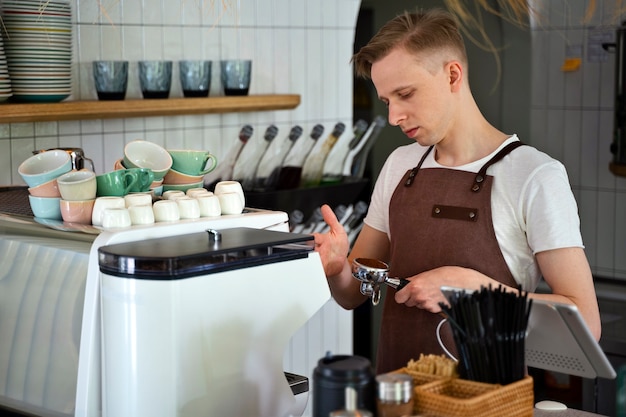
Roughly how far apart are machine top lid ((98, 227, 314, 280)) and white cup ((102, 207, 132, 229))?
0.21 ft

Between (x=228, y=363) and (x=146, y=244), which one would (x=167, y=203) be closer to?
(x=146, y=244)

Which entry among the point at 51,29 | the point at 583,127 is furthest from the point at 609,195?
the point at 51,29

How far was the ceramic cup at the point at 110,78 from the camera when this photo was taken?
2777 mm

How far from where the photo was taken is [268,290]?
64.4 inches

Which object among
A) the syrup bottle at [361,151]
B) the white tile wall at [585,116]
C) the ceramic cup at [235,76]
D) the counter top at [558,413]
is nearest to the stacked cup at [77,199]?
the counter top at [558,413]

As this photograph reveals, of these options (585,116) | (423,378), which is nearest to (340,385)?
(423,378)

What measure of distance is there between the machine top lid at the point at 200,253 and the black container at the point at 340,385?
0.28 m

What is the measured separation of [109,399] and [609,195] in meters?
2.82

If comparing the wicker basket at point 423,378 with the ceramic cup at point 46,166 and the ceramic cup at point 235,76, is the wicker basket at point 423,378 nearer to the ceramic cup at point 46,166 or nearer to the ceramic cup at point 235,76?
the ceramic cup at point 46,166

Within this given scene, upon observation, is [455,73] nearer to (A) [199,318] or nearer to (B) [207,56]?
(A) [199,318]

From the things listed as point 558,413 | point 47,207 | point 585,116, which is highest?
point 585,116

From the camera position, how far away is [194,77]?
3.04 meters

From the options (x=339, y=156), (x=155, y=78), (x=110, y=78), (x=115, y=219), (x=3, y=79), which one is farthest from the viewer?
(x=339, y=156)

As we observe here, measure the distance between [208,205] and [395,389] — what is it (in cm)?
57
